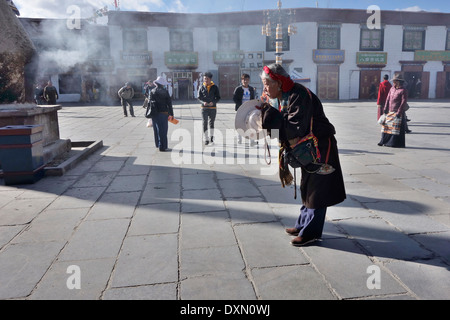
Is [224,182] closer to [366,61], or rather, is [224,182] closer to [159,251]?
[159,251]

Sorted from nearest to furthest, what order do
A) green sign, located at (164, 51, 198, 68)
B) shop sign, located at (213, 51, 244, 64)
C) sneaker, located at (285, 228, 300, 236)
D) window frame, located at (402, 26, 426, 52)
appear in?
sneaker, located at (285, 228, 300, 236) → green sign, located at (164, 51, 198, 68) → shop sign, located at (213, 51, 244, 64) → window frame, located at (402, 26, 426, 52)

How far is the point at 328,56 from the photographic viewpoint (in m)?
26.0

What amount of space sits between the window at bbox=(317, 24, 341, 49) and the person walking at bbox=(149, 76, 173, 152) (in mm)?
21692

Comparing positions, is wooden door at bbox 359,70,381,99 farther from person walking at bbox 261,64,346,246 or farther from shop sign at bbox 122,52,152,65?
person walking at bbox 261,64,346,246

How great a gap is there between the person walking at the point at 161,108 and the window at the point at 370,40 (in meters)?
23.6

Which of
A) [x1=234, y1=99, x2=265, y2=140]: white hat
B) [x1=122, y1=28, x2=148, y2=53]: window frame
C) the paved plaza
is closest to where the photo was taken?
the paved plaza

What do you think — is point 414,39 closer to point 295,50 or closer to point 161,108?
point 295,50

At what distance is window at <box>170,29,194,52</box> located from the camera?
26.1 metres

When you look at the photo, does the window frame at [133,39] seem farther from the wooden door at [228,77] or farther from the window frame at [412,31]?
the window frame at [412,31]

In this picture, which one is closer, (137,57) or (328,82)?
(137,57)

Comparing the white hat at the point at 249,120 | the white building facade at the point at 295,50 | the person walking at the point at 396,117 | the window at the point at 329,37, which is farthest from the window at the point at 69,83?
the white hat at the point at 249,120

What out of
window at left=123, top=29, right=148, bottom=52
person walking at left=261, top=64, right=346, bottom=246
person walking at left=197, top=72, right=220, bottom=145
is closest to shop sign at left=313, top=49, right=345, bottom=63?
window at left=123, top=29, right=148, bottom=52

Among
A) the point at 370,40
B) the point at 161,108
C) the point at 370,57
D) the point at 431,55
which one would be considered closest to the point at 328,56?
the point at 370,57

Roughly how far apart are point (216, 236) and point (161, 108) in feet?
14.8
